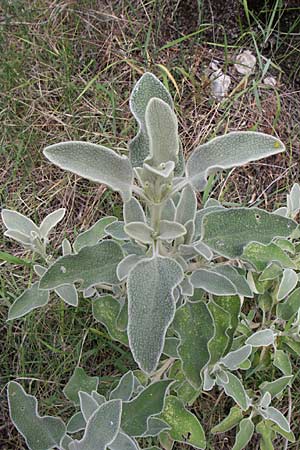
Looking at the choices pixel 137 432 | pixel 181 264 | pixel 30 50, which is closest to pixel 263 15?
pixel 30 50

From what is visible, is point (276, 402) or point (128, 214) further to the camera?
point (276, 402)

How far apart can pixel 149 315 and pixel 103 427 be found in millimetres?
259

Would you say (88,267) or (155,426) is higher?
(88,267)

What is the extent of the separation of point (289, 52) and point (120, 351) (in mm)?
1156

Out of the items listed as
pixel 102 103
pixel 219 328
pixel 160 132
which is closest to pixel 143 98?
pixel 160 132

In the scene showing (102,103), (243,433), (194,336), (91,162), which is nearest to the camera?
(91,162)

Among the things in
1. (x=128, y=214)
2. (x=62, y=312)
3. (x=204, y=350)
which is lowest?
(x=62, y=312)

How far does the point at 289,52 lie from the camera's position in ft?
7.07

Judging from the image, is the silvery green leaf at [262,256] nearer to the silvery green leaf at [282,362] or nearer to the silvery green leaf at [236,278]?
the silvery green leaf at [236,278]

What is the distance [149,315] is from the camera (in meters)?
1.00

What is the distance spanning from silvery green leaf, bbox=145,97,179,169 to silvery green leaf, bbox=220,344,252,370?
0.59 m

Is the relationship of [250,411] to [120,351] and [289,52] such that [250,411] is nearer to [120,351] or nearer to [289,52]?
[120,351]

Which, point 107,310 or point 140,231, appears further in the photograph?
point 107,310

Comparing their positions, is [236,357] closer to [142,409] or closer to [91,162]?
[142,409]
